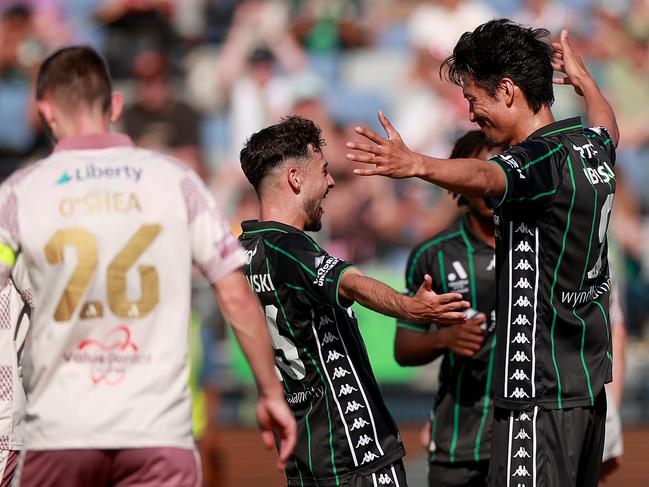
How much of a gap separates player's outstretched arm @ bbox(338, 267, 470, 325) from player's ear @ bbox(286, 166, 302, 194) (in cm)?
66

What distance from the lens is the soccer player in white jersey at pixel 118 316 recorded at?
3.53 metres

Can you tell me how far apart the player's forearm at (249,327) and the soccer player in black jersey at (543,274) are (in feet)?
3.41

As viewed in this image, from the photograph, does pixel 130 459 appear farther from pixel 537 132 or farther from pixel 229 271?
pixel 537 132

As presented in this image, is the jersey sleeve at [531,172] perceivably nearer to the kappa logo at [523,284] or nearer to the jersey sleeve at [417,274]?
the kappa logo at [523,284]

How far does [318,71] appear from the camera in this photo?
14.3 metres

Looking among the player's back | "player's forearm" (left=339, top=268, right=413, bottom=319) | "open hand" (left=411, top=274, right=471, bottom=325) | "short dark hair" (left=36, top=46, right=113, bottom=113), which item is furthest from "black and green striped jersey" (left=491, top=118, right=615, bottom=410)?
"short dark hair" (left=36, top=46, right=113, bottom=113)

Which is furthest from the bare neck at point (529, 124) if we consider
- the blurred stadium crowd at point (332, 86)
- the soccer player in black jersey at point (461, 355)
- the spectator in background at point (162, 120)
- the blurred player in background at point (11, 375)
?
the spectator in background at point (162, 120)

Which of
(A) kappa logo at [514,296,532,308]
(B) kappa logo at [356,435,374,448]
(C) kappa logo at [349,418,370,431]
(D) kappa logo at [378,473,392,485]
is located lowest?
(D) kappa logo at [378,473,392,485]

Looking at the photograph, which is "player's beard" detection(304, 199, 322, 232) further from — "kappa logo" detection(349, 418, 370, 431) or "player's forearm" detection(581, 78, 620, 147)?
"player's forearm" detection(581, 78, 620, 147)

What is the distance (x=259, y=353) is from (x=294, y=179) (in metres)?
1.26

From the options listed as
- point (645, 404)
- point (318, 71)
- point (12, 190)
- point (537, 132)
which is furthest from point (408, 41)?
point (12, 190)

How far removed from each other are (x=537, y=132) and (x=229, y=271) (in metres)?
1.41

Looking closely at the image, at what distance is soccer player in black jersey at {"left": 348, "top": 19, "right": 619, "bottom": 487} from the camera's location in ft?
13.6

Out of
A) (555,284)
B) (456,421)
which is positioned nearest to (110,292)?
(555,284)
